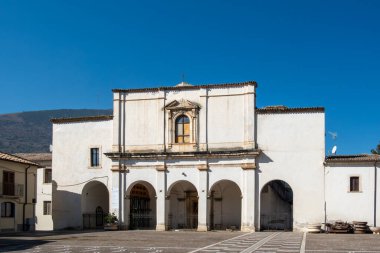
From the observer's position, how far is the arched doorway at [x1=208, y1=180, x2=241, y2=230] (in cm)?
4588

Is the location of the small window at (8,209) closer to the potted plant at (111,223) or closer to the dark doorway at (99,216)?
the potted plant at (111,223)

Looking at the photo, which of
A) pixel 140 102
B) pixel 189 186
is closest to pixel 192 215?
pixel 189 186

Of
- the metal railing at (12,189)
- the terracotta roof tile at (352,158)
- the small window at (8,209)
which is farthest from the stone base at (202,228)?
the small window at (8,209)

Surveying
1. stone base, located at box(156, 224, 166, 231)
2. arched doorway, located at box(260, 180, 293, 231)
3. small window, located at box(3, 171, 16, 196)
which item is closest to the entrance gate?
stone base, located at box(156, 224, 166, 231)

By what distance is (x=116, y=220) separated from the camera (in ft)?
147

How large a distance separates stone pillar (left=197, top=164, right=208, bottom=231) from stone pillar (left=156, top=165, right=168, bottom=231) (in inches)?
112

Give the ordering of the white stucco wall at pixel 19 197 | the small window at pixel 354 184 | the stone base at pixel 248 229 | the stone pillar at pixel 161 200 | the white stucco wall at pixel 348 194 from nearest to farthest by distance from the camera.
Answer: the white stucco wall at pixel 348 194
the small window at pixel 354 184
the stone base at pixel 248 229
the white stucco wall at pixel 19 197
the stone pillar at pixel 161 200

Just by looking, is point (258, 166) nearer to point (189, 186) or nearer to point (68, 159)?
point (189, 186)

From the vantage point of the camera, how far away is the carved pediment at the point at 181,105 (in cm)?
4444

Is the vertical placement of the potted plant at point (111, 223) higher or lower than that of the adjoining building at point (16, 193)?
lower

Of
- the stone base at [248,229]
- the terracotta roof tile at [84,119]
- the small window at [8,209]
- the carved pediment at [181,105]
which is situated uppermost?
the carved pediment at [181,105]

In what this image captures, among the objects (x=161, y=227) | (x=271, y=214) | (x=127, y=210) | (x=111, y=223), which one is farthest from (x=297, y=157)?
(x=111, y=223)

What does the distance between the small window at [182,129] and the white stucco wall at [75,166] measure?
582cm

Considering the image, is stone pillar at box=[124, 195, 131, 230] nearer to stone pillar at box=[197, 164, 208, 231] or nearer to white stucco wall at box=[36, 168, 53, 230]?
stone pillar at box=[197, 164, 208, 231]
